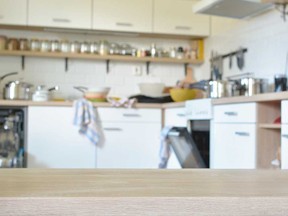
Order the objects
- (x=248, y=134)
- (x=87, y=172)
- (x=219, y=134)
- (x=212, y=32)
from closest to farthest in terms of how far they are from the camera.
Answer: (x=87, y=172)
(x=248, y=134)
(x=219, y=134)
(x=212, y=32)

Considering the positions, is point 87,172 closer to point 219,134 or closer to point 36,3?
point 219,134

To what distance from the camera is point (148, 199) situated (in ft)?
1.46

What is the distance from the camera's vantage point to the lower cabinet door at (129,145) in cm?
400

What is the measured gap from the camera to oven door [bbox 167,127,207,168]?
10.7 feet

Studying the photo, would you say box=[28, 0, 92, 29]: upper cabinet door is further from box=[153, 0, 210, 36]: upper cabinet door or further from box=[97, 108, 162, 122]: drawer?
box=[97, 108, 162, 122]: drawer

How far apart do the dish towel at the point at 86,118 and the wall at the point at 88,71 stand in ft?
2.29

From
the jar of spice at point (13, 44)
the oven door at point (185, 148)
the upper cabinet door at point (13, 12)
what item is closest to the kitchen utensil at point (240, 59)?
the oven door at point (185, 148)

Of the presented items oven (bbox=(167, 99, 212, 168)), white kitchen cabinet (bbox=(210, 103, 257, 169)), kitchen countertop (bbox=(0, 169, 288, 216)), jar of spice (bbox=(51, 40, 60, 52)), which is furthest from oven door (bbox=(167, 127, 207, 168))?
kitchen countertop (bbox=(0, 169, 288, 216))

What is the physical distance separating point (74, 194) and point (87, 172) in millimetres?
212

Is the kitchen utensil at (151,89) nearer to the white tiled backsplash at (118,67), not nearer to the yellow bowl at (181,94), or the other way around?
the white tiled backsplash at (118,67)

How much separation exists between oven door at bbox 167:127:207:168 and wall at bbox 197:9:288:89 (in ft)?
2.35

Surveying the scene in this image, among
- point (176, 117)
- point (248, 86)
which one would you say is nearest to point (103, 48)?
point (176, 117)

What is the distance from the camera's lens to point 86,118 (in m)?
3.88

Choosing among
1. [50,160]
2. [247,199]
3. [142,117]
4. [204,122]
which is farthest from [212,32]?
[247,199]
